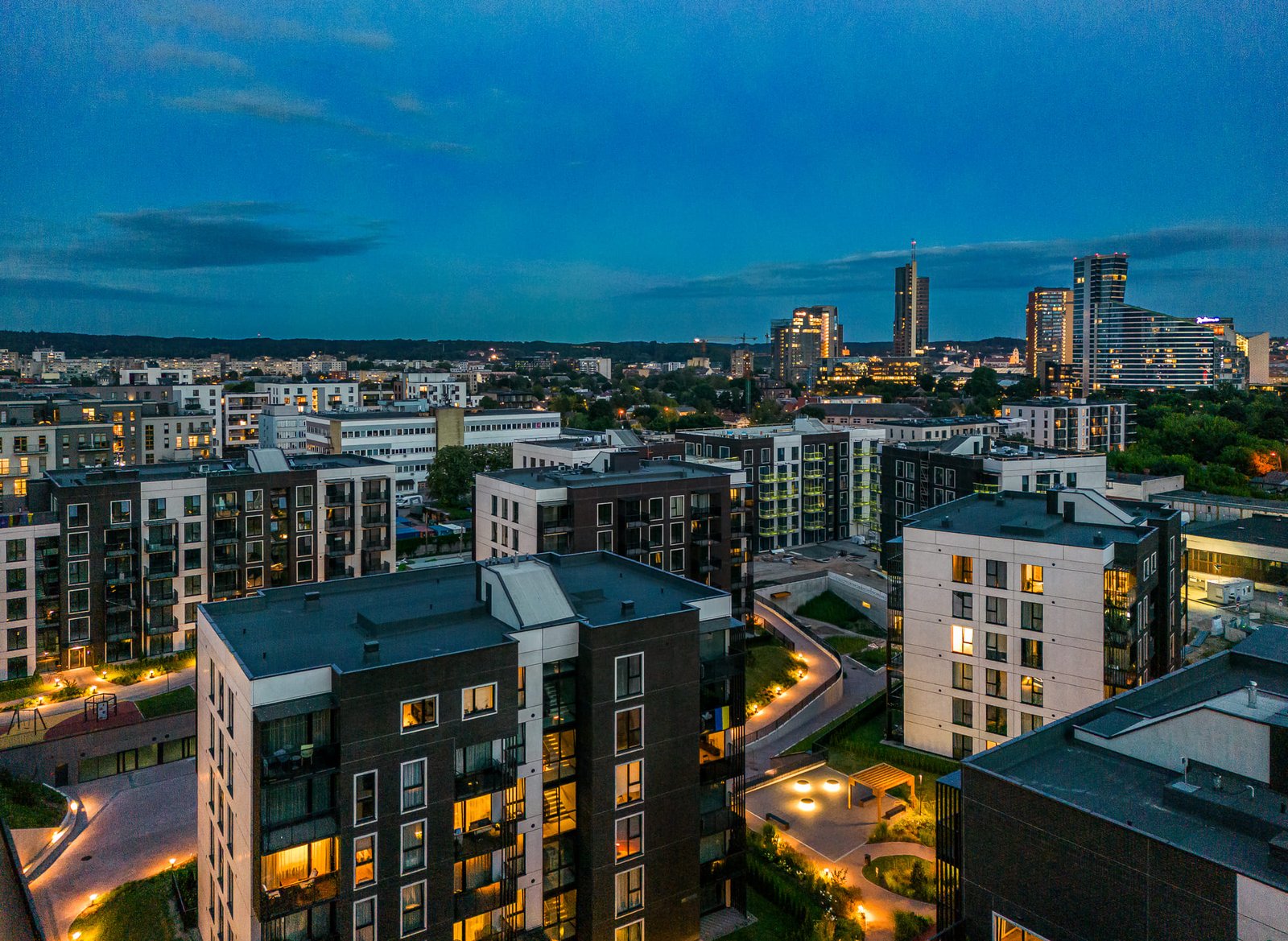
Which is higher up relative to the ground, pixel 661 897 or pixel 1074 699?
pixel 1074 699

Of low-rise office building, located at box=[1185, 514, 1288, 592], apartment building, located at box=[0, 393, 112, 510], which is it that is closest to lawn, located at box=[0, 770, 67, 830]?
apartment building, located at box=[0, 393, 112, 510]

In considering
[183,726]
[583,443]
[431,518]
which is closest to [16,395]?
[431,518]

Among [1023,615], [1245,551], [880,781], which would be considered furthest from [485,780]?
[1245,551]

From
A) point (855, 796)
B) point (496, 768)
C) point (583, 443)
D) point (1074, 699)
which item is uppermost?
point (583, 443)

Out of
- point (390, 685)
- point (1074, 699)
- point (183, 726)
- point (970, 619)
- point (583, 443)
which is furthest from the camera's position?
point (583, 443)

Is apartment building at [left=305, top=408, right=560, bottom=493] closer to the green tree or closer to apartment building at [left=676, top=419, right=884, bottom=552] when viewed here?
the green tree

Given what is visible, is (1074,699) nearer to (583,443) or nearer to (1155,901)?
(1155,901)
